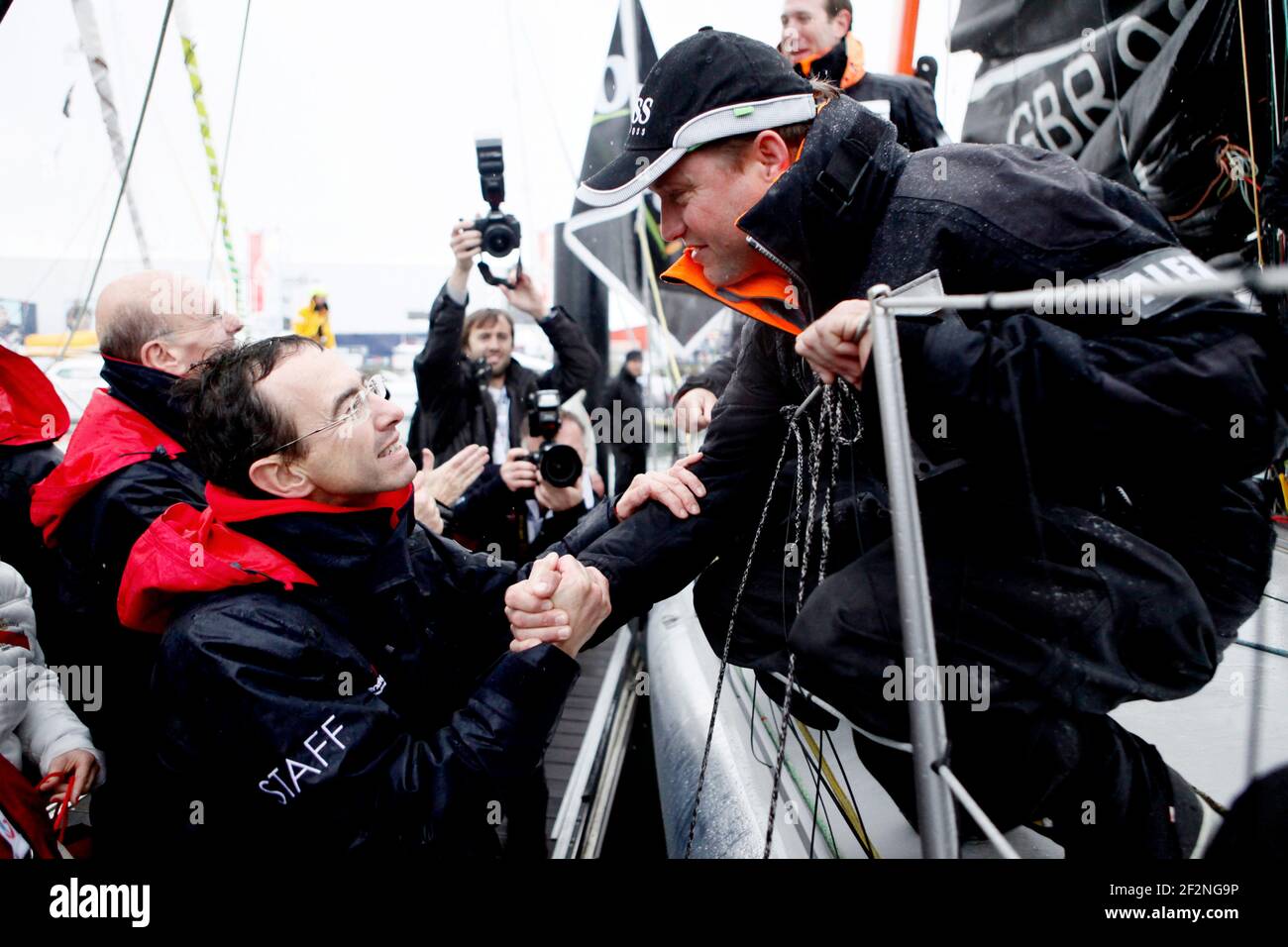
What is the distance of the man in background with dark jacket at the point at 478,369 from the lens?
2.85 meters

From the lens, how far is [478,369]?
3.23 metres

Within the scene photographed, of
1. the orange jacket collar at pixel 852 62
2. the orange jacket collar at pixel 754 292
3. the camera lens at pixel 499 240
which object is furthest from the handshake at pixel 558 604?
the orange jacket collar at pixel 852 62

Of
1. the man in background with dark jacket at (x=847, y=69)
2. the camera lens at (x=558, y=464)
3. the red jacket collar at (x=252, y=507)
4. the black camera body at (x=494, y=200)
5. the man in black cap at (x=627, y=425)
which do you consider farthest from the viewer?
the man in black cap at (x=627, y=425)

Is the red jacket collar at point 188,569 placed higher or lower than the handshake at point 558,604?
higher

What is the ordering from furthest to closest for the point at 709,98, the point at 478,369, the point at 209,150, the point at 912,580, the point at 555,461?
the point at 478,369
the point at 209,150
the point at 555,461
the point at 709,98
the point at 912,580

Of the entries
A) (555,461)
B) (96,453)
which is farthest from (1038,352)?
(96,453)

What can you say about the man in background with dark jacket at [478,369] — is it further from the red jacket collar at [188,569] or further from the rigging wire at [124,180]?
the red jacket collar at [188,569]

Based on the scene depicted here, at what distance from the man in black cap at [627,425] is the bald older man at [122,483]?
265cm

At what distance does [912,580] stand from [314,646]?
2.61ft

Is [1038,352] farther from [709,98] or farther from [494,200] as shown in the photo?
[494,200]

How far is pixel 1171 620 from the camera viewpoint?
107 cm

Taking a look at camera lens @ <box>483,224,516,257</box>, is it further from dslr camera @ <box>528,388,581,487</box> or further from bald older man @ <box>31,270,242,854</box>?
bald older man @ <box>31,270,242,854</box>

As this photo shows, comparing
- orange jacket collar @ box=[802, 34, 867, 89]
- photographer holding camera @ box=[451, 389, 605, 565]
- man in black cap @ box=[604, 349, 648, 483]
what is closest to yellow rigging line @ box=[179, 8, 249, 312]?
photographer holding camera @ box=[451, 389, 605, 565]

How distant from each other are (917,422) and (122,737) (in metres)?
1.56
